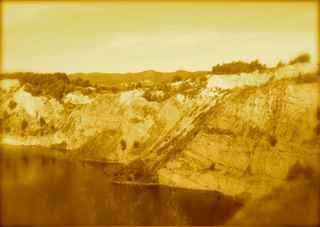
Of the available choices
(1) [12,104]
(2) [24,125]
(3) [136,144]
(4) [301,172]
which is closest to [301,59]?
(3) [136,144]

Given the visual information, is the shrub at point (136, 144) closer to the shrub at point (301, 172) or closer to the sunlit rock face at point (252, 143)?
the sunlit rock face at point (252, 143)

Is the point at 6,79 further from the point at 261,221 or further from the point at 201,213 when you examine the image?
the point at 261,221

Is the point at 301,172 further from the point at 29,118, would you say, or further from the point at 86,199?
the point at 29,118

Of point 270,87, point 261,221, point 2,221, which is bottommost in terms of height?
point 261,221

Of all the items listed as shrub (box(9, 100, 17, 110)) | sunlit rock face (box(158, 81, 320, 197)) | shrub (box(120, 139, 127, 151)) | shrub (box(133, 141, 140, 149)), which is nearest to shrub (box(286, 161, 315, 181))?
sunlit rock face (box(158, 81, 320, 197))

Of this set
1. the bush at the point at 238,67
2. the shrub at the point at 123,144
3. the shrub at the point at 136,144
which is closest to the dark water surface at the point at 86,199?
the shrub at the point at 136,144

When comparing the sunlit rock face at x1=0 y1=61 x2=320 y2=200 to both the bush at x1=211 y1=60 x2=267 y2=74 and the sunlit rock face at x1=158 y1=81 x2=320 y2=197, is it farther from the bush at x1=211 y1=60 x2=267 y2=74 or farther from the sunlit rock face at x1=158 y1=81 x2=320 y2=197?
the bush at x1=211 y1=60 x2=267 y2=74

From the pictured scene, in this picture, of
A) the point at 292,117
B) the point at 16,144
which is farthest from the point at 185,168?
the point at 16,144

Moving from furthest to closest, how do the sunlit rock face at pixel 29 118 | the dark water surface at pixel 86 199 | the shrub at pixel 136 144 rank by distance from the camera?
1. the sunlit rock face at pixel 29 118
2. the shrub at pixel 136 144
3. the dark water surface at pixel 86 199
